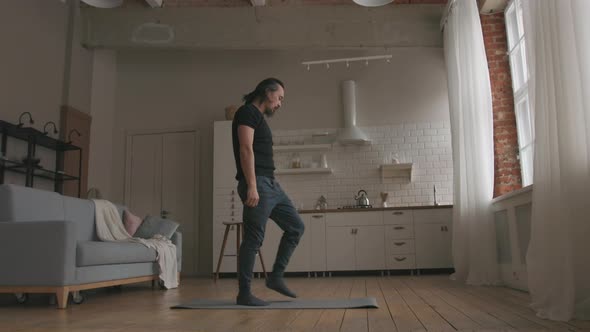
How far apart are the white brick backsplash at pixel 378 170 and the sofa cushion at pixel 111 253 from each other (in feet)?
10.0

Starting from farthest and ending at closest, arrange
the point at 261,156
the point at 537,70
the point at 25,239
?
the point at 25,239 < the point at 261,156 < the point at 537,70

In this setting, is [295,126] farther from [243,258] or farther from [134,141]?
[243,258]

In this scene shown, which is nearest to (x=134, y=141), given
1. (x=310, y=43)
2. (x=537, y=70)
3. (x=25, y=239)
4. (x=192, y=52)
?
(x=192, y=52)

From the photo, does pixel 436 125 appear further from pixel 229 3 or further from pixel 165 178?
pixel 165 178

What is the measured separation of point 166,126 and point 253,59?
5.56 ft

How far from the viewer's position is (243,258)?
2.99 m

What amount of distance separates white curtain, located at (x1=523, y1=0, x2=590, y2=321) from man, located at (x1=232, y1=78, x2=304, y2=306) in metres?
1.42

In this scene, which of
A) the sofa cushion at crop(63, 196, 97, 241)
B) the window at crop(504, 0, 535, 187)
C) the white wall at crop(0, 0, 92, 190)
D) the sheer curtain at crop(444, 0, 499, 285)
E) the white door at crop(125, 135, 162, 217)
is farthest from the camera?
the white door at crop(125, 135, 162, 217)

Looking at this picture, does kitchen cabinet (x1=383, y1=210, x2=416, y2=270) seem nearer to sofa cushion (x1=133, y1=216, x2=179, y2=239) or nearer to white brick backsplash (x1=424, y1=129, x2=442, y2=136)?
white brick backsplash (x1=424, y1=129, x2=442, y2=136)

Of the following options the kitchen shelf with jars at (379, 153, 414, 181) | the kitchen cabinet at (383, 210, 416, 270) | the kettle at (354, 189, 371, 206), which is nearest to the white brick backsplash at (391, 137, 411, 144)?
the kitchen shelf with jars at (379, 153, 414, 181)

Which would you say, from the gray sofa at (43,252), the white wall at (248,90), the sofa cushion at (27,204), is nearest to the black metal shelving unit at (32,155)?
the sofa cushion at (27,204)

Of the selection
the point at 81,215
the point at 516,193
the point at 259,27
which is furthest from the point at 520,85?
the point at 81,215

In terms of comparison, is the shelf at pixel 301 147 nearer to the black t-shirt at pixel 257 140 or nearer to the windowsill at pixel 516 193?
the windowsill at pixel 516 193

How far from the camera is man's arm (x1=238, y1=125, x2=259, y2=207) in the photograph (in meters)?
2.99
